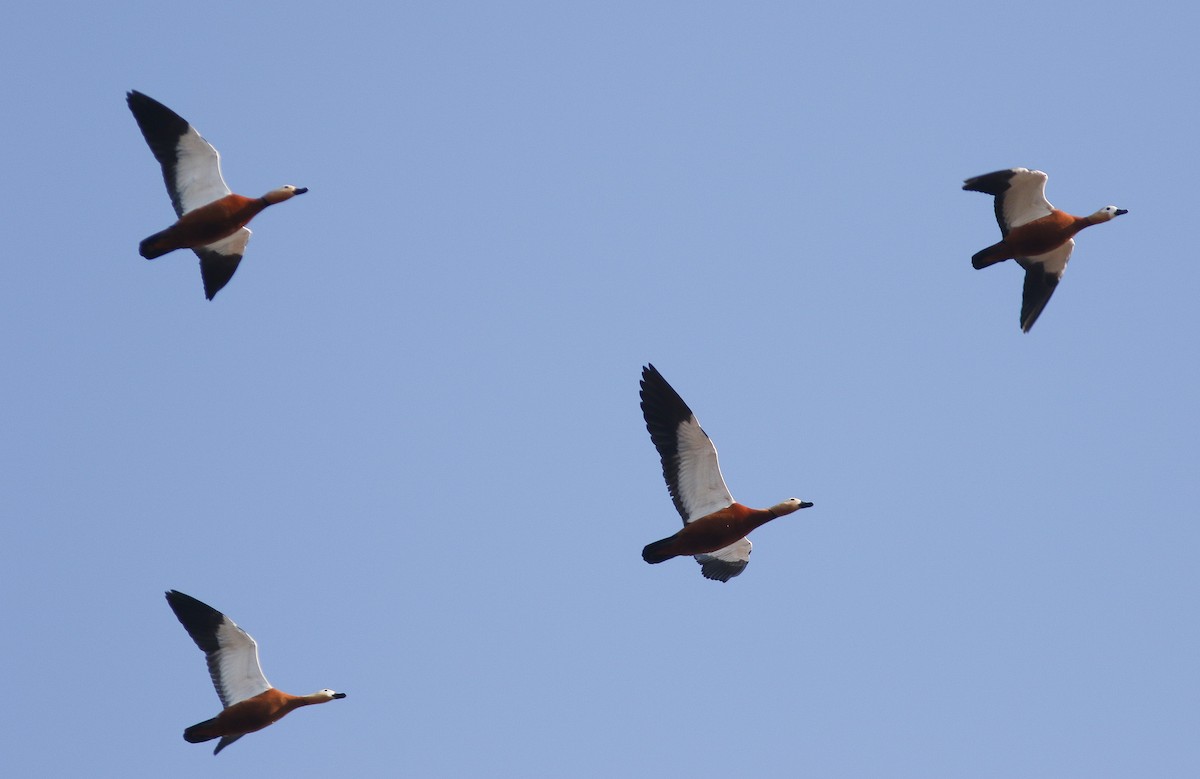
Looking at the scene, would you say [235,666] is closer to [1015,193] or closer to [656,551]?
[656,551]

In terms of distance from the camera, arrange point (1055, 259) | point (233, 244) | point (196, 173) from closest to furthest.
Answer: point (196, 173) < point (233, 244) < point (1055, 259)

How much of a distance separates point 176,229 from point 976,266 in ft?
42.9

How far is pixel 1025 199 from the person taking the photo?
30266 millimetres

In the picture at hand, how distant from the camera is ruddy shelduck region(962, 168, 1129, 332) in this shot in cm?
3005

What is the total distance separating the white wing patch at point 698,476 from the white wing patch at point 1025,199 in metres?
7.17

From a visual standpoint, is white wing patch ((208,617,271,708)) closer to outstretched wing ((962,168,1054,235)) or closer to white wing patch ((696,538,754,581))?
white wing patch ((696,538,754,581))

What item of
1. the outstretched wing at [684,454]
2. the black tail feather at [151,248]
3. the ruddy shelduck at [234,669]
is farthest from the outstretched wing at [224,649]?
the outstretched wing at [684,454]

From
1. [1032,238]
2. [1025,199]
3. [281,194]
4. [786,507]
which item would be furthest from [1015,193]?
[281,194]

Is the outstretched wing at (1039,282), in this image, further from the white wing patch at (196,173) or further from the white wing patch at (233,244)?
the white wing patch at (196,173)

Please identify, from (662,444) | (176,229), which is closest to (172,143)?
(176,229)

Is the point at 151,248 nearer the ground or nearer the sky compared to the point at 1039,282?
nearer the sky

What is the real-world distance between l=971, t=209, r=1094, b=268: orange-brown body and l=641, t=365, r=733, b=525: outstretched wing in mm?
6227

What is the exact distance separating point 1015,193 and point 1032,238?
0.80 metres

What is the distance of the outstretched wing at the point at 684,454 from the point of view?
27250 mm
